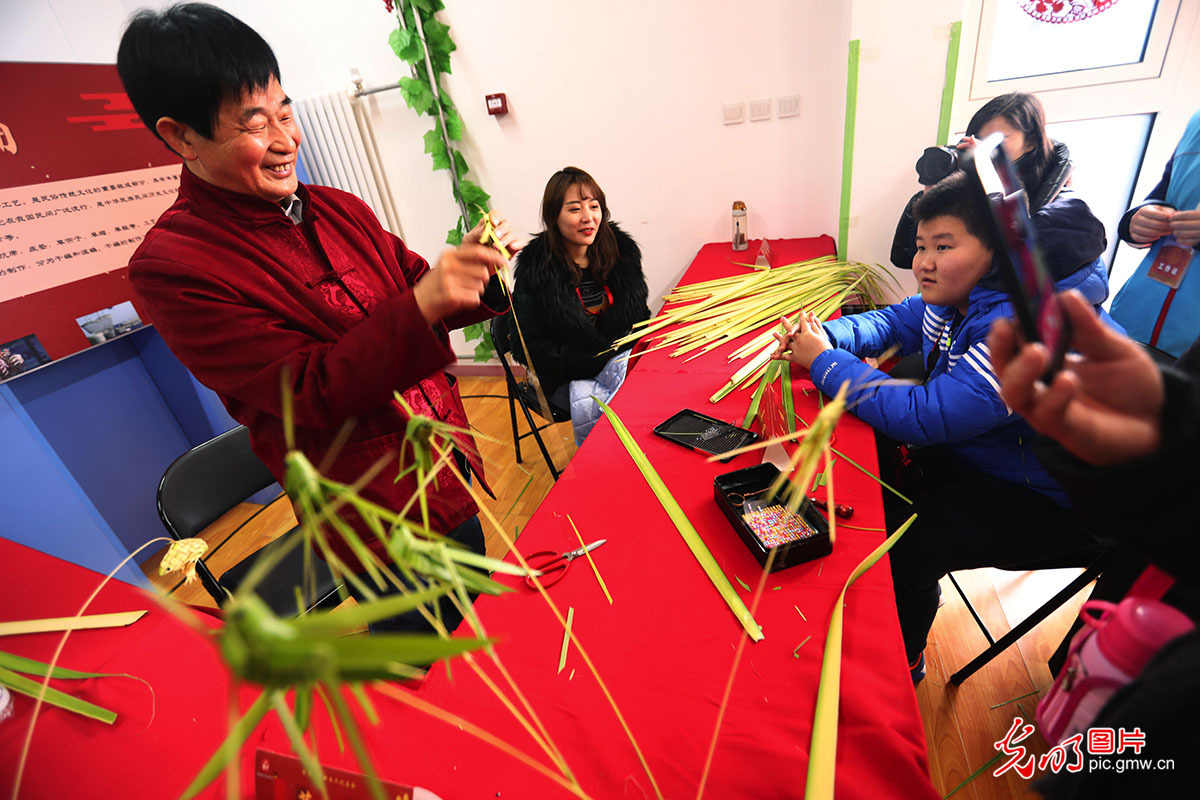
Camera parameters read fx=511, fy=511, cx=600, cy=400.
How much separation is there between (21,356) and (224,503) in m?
1.39

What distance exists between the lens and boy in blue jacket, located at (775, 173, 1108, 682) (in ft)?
3.93

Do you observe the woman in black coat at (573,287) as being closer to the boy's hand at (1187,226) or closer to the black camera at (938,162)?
the black camera at (938,162)

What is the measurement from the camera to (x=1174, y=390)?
1.38 ft

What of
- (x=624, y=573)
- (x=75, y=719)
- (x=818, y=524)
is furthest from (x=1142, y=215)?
(x=75, y=719)

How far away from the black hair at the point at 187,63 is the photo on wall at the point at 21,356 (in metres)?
1.98

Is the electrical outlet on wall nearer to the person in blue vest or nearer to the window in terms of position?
the window

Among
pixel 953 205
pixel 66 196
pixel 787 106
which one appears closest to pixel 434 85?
pixel 66 196

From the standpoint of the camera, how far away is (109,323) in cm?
247

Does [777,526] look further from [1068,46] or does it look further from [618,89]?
[618,89]

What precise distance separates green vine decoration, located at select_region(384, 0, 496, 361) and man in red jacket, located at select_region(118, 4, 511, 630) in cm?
194

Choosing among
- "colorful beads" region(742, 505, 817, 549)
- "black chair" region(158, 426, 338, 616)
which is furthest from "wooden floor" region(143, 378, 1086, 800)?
"colorful beads" region(742, 505, 817, 549)

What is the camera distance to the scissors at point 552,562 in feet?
3.23

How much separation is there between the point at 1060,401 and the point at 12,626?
1823mm

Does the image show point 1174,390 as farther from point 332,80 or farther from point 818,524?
point 332,80
